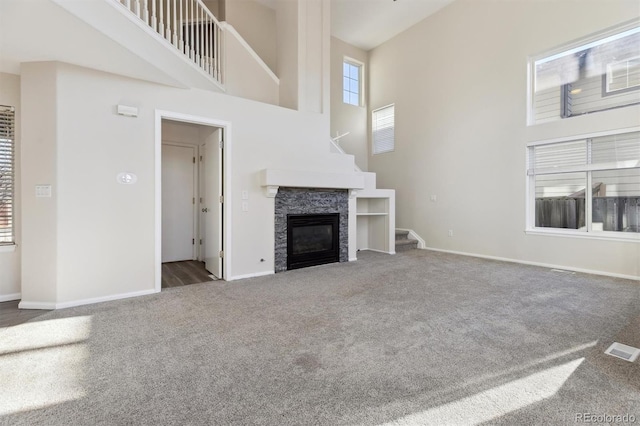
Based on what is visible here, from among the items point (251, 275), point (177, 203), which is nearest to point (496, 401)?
point (251, 275)

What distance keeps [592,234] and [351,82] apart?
636 cm

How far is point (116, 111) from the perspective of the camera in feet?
11.2

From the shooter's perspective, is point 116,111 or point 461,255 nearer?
point 116,111

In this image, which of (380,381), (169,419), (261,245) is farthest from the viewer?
(261,245)

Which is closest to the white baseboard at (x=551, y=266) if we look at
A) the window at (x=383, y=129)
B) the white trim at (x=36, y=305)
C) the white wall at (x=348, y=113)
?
the window at (x=383, y=129)

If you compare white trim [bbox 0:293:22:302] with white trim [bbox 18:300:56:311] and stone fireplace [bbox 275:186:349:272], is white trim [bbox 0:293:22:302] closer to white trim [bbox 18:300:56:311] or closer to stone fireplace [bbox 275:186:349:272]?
white trim [bbox 18:300:56:311]

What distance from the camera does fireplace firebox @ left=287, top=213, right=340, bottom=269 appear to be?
4.88 metres

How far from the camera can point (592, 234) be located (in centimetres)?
460

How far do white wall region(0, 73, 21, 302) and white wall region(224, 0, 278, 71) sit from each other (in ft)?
12.8

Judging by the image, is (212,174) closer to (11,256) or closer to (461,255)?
(11,256)

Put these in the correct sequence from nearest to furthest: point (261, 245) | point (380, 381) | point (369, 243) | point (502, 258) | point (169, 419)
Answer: point (169, 419)
point (380, 381)
point (261, 245)
point (502, 258)
point (369, 243)

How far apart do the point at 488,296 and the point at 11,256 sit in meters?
5.56

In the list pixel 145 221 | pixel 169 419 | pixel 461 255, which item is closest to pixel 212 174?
pixel 145 221

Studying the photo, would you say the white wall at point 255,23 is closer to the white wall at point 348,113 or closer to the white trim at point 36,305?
the white wall at point 348,113
